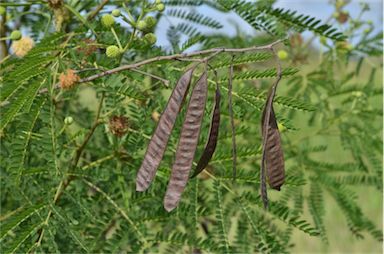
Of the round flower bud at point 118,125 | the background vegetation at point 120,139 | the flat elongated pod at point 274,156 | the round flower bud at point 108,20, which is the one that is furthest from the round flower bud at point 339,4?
the flat elongated pod at point 274,156

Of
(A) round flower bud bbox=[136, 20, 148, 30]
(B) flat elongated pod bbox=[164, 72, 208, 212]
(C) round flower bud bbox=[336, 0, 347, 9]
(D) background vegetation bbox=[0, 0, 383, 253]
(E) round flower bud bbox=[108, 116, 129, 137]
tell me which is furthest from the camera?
(C) round flower bud bbox=[336, 0, 347, 9]

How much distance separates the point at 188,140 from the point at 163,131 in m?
0.02

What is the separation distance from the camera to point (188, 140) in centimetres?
60

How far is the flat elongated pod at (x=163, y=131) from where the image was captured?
0.60 metres

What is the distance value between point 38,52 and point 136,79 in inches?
4.7

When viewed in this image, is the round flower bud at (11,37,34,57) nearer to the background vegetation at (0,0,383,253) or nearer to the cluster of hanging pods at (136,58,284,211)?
the background vegetation at (0,0,383,253)

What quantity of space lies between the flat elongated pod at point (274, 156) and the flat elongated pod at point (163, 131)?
0.26 ft

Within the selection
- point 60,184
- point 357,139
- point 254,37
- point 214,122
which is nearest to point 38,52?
point 60,184

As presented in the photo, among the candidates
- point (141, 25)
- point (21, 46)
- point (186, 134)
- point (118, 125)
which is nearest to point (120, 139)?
point (118, 125)

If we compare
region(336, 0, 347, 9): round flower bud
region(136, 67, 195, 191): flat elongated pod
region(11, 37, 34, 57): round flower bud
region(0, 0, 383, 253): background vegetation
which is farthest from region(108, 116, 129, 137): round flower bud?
region(336, 0, 347, 9): round flower bud

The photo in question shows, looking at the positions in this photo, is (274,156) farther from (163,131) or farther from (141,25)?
(141,25)

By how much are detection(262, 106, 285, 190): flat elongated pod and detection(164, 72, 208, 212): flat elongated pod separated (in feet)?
0.20

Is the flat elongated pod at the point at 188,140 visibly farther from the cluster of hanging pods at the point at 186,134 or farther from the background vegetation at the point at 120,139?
the background vegetation at the point at 120,139

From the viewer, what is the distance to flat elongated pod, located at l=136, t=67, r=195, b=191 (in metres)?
0.60
